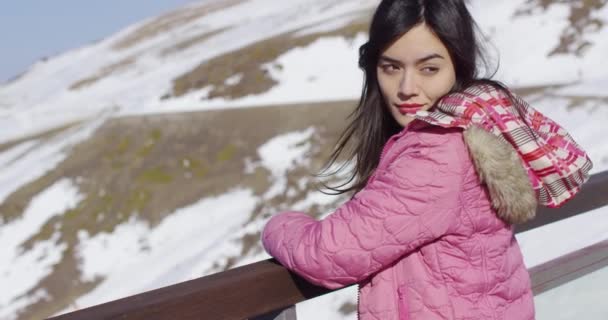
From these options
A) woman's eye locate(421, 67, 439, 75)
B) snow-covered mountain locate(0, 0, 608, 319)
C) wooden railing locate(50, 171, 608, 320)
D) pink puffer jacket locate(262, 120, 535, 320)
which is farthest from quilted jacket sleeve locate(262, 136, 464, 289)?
snow-covered mountain locate(0, 0, 608, 319)

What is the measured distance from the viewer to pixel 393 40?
2.11m

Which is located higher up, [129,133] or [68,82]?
[68,82]

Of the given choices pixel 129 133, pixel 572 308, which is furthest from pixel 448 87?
pixel 129 133

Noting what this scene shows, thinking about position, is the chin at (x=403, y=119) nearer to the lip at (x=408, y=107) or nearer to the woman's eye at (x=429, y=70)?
the lip at (x=408, y=107)

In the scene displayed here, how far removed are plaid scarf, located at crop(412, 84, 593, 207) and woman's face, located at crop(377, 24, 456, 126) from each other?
68mm

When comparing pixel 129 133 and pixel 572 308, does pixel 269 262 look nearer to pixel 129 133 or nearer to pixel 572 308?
pixel 572 308

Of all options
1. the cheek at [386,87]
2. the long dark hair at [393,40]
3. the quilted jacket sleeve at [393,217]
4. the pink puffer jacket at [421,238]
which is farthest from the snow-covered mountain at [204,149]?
the quilted jacket sleeve at [393,217]

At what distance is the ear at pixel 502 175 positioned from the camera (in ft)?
6.18

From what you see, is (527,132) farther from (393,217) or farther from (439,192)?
(393,217)

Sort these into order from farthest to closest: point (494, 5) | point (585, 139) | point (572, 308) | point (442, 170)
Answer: point (494, 5) → point (585, 139) → point (572, 308) → point (442, 170)

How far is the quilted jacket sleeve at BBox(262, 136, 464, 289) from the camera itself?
6.09ft

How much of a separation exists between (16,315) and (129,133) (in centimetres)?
653

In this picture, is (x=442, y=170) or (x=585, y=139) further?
(x=585, y=139)

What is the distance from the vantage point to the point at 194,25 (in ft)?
112
